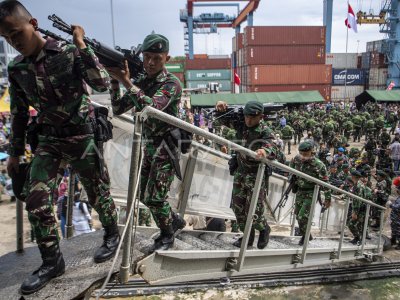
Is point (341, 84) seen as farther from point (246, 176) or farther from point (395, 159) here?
point (246, 176)

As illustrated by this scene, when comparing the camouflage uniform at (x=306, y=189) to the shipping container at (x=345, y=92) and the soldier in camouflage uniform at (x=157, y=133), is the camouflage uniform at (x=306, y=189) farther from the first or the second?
the shipping container at (x=345, y=92)

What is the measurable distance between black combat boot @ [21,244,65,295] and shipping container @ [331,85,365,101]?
4928 cm

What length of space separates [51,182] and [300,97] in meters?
30.0

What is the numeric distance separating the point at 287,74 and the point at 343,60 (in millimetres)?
15706

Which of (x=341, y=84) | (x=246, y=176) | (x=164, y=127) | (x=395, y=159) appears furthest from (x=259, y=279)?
(x=341, y=84)

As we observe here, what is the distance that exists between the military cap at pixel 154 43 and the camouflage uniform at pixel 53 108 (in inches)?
19.6

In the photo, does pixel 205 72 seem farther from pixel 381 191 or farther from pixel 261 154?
pixel 261 154

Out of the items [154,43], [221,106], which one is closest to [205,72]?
[221,106]

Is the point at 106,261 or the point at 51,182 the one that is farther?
the point at 106,261

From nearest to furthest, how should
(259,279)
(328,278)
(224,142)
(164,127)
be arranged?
(224,142) → (164,127) → (259,279) → (328,278)

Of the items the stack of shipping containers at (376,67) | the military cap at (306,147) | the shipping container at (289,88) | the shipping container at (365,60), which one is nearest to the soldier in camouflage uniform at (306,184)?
the military cap at (306,147)

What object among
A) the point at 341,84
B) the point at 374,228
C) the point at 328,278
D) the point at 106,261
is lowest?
the point at 374,228

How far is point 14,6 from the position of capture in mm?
1938

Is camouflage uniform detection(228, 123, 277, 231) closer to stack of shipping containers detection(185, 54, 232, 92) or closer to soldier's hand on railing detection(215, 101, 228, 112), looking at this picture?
soldier's hand on railing detection(215, 101, 228, 112)
